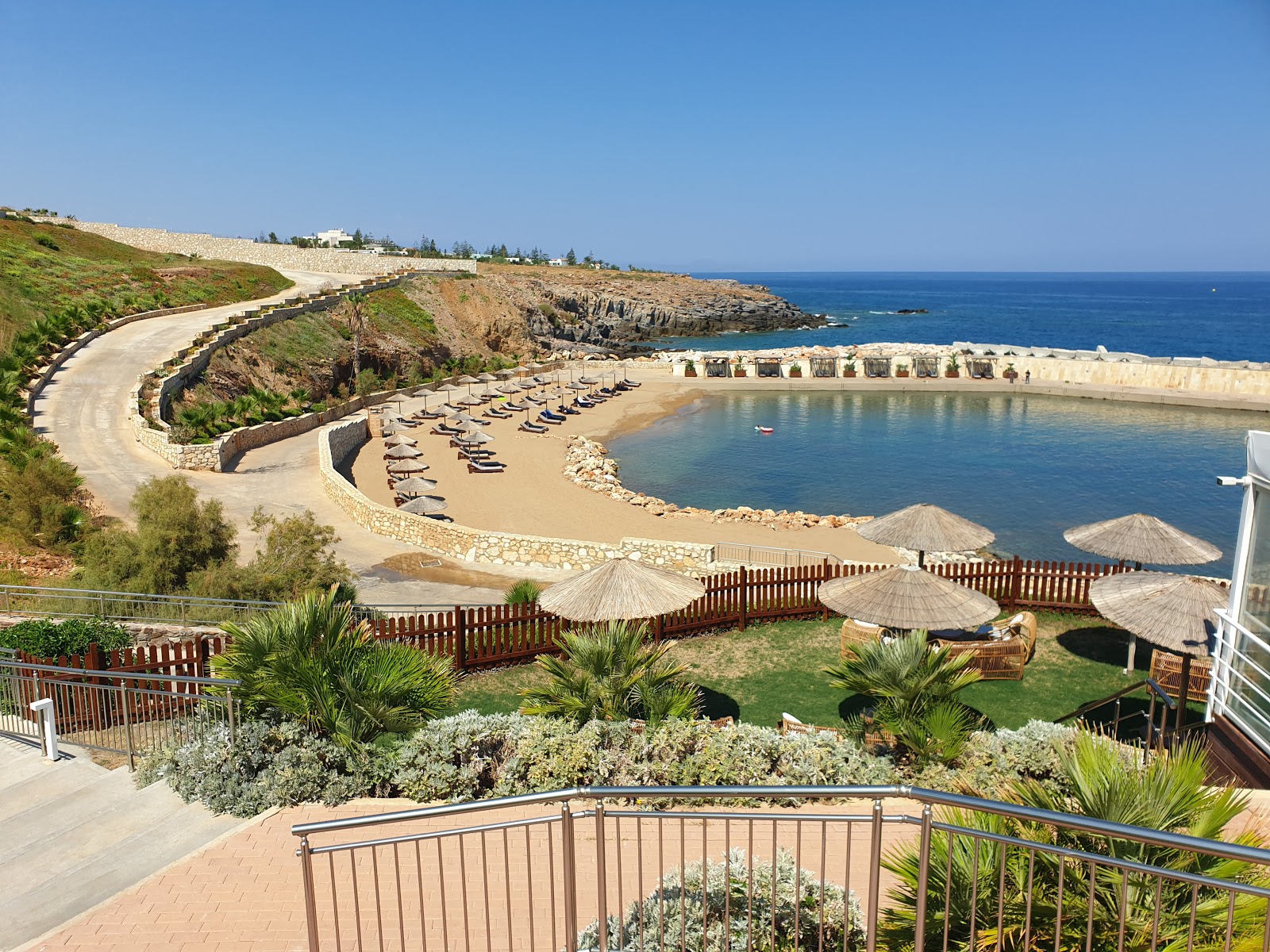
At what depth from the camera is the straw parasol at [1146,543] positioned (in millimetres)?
13156

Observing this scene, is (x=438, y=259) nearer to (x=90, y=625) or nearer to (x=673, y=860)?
(x=90, y=625)

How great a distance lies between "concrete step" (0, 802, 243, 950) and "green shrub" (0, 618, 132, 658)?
372 cm

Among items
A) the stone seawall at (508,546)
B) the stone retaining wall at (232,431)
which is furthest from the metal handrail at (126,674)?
the stone retaining wall at (232,431)

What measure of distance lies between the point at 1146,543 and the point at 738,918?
36.2ft

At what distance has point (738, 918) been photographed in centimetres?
529

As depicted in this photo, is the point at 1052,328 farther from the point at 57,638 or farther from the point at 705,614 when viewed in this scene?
the point at 57,638

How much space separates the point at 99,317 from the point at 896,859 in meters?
45.8

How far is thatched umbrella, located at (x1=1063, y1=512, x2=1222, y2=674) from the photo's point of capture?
13.1 m

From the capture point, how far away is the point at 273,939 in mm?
5969

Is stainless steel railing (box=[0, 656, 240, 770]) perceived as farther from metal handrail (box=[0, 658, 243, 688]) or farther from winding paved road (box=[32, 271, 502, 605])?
winding paved road (box=[32, 271, 502, 605])

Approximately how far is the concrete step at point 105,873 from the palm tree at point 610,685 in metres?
3.20

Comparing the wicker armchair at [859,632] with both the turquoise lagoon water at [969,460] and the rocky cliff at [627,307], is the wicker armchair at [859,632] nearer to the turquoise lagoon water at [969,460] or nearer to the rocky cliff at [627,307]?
the turquoise lagoon water at [969,460]

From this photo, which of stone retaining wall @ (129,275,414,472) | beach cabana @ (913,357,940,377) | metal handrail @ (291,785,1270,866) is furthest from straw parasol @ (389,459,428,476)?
beach cabana @ (913,357,940,377)

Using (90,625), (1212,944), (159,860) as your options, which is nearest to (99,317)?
(90,625)
